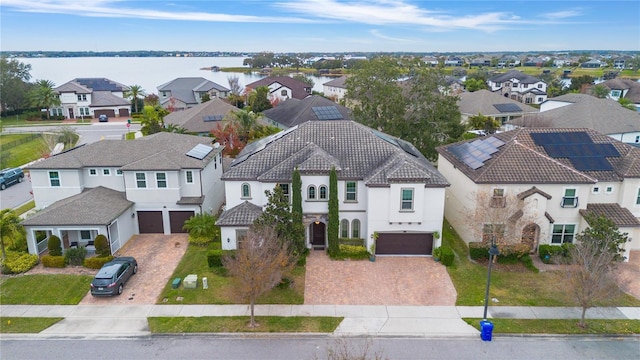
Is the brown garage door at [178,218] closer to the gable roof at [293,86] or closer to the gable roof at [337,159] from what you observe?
the gable roof at [337,159]

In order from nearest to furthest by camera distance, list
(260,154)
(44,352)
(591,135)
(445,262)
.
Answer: (44,352), (445,262), (260,154), (591,135)

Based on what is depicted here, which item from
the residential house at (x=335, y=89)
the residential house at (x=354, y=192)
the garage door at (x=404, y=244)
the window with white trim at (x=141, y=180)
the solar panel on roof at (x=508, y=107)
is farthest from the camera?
the residential house at (x=335, y=89)

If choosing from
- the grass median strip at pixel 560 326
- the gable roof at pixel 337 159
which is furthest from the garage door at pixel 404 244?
the grass median strip at pixel 560 326

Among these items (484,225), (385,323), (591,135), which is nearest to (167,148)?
(385,323)

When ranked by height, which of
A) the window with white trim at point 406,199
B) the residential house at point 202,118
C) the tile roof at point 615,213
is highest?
the residential house at point 202,118

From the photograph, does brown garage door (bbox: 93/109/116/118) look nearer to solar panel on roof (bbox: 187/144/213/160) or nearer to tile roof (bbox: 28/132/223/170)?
tile roof (bbox: 28/132/223/170)

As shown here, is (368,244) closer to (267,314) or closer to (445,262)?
(445,262)

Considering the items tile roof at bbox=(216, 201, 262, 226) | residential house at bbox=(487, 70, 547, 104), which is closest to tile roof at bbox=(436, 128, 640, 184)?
tile roof at bbox=(216, 201, 262, 226)

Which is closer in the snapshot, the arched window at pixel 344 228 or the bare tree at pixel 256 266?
the bare tree at pixel 256 266
